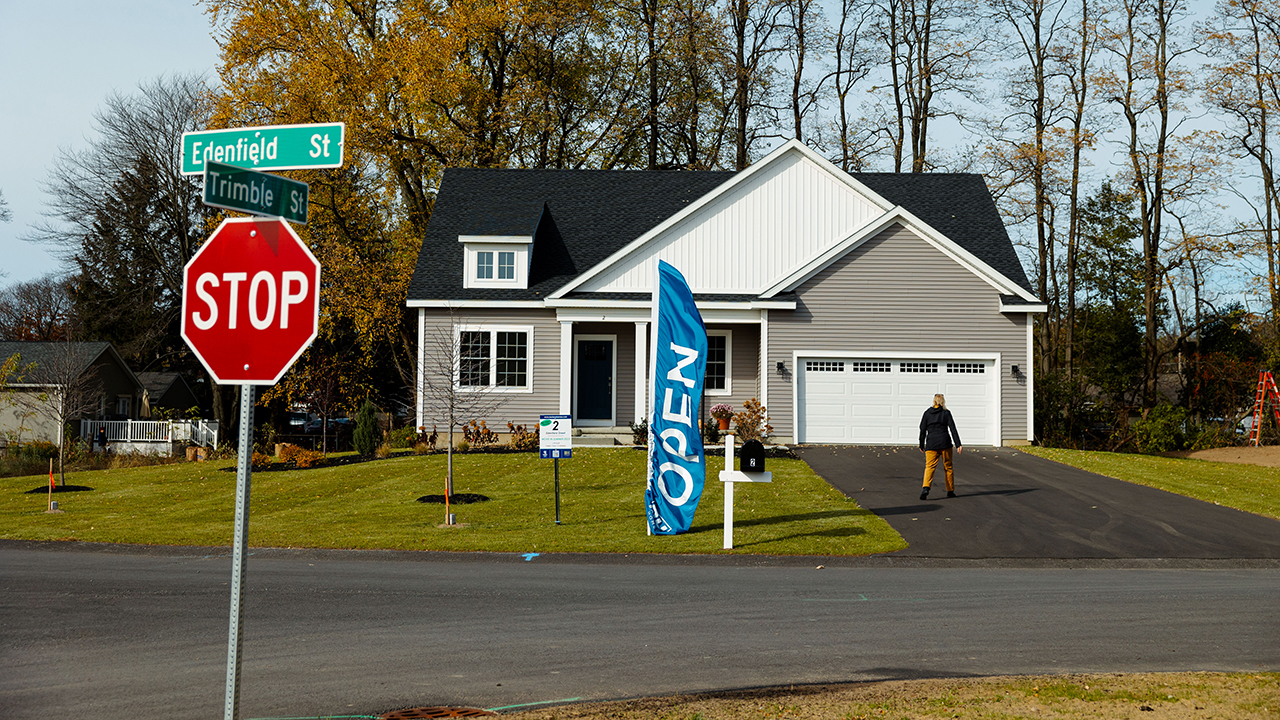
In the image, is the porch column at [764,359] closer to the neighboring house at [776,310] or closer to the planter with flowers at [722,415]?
the neighboring house at [776,310]

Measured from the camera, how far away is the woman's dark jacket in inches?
650

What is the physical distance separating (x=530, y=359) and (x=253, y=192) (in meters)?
20.9

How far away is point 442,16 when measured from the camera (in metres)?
34.1

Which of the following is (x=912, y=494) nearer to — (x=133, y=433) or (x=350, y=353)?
(x=350, y=353)

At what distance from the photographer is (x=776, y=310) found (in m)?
24.8

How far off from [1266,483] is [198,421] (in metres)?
33.2

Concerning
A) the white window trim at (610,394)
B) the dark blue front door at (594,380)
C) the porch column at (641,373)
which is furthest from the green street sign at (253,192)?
the dark blue front door at (594,380)

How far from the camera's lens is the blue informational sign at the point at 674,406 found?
43.7 feet

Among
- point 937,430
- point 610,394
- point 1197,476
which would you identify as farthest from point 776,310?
point 1197,476

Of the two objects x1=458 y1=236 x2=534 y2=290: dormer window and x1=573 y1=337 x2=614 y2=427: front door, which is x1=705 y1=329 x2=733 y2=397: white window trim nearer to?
x1=573 y1=337 x2=614 y2=427: front door

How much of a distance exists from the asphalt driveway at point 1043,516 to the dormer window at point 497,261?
9.70 metres

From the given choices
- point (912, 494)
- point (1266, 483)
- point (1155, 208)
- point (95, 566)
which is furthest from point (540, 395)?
point (1155, 208)

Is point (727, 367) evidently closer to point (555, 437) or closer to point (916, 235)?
point (916, 235)

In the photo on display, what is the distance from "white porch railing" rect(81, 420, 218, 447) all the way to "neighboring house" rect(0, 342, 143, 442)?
1242 mm
